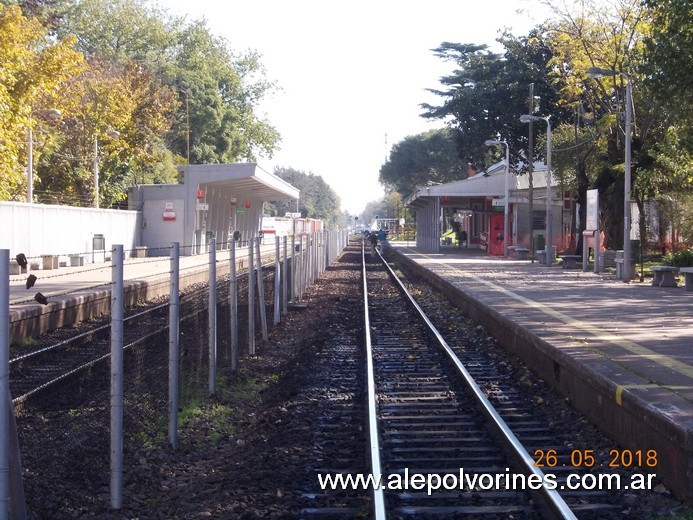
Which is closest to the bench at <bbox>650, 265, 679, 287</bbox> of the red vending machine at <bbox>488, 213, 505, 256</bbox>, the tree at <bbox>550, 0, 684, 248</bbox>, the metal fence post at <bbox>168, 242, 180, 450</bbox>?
the tree at <bbox>550, 0, 684, 248</bbox>

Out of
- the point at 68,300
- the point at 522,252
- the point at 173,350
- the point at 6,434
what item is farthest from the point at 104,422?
the point at 522,252

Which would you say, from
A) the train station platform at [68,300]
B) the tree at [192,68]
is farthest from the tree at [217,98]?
the train station platform at [68,300]

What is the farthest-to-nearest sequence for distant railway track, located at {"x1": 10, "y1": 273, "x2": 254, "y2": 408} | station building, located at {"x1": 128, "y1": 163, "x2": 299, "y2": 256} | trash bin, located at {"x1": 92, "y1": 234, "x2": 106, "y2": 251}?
station building, located at {"x1": 128, "y1": 163, "x2": 299, "y2": 256} → trash bin, located at {"x1": 92, "y1": 234, "x2": 106, "y2": 251} → distant railway track, located at {"x1": 10, "y1": 273, "x2": 254, "y2": 408}

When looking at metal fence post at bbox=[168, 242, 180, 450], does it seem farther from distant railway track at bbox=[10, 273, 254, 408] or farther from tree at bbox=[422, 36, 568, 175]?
tree at bbox=[422, 36, 568, 175]

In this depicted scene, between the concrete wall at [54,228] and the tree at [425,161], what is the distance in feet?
211

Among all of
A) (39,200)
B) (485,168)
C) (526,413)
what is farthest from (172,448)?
(485,168)

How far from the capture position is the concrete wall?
27688 millimetres

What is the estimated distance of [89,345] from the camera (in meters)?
14.3

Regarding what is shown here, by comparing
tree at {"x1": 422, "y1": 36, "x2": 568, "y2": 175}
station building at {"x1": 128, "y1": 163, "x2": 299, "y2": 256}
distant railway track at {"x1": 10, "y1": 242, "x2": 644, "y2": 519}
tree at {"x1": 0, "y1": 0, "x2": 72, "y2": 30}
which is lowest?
distant railway track at {"x1": 10, "y1": 242, "x2": 644, "y2": 519}

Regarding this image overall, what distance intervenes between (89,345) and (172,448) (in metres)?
6.64

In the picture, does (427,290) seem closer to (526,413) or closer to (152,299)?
(152,299)

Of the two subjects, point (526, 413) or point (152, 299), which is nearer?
point (526, 413)

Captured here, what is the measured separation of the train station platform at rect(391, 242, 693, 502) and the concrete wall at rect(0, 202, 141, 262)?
43.4 ft

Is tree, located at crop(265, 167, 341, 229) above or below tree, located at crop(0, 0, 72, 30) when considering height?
below
